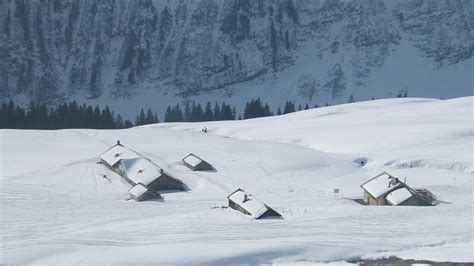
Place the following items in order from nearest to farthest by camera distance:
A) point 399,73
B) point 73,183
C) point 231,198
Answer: point 231,198 → point 73,183 → point 399,73

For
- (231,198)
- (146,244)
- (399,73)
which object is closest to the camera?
(146,244)

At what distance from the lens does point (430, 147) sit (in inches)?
2484

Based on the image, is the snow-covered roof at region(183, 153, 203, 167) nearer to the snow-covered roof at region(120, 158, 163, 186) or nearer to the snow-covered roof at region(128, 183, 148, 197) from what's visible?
the snow-covered roof at region(120, 158, 163, 186)

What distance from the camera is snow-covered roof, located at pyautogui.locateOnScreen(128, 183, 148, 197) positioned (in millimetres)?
46744

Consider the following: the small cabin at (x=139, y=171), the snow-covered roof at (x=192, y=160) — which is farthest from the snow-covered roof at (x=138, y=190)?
the snow-covered roof at (x=192, y=160)

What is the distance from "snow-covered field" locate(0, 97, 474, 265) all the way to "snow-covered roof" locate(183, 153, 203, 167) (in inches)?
35.4

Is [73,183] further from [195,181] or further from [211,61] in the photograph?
[211,61]

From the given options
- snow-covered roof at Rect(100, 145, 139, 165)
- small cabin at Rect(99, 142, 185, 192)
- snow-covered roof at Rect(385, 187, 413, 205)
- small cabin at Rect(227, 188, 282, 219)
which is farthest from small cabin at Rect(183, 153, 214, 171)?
snow-covered roof at Rect(385, 187, 413, 205)

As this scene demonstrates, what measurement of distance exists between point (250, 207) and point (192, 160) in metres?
20.4

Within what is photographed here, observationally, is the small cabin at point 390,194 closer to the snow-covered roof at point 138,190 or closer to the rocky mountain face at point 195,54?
the snow-covered roof at point 138,190

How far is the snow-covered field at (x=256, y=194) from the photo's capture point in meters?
29.5

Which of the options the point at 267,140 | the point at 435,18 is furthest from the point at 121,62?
the point at 267,140

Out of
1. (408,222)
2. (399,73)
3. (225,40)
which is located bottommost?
(408,222)

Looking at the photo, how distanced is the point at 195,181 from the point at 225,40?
147m
